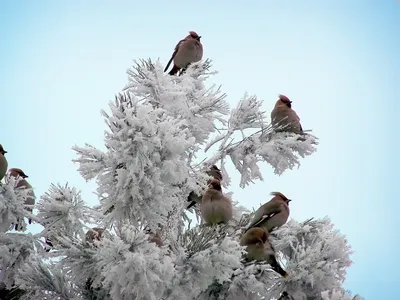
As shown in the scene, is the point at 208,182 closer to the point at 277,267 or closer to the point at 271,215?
the point at 271,215

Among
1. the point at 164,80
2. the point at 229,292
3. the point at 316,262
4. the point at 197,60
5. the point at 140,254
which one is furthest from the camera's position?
the point at 197,60

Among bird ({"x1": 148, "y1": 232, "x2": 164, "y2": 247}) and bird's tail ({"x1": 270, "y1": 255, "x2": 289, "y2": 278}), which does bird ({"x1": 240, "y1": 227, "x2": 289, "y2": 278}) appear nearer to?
bird's tail ({"x1": 270, "y1": 255, "x2": 289, "y2": 278})

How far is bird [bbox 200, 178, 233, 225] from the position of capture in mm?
3098

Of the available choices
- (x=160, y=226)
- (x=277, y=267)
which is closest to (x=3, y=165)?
(x=160, y=226)

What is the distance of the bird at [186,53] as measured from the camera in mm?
3957

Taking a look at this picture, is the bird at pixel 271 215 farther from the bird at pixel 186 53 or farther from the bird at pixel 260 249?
the bird at pixel 186 53

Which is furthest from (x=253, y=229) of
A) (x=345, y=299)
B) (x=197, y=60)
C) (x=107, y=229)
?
(x=197, y=60)

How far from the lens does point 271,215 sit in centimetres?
323

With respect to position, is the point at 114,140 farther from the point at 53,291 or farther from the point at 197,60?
the point at 197,60

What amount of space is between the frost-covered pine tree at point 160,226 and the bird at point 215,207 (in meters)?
0.12

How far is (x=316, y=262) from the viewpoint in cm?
283

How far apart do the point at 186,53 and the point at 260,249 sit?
1703mm

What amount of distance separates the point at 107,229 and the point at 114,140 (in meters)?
0.47

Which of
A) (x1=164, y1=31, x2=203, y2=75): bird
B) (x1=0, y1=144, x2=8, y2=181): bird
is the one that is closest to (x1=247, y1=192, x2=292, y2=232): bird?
(x1=164, y1=31, x2=203, y2=75): bird
